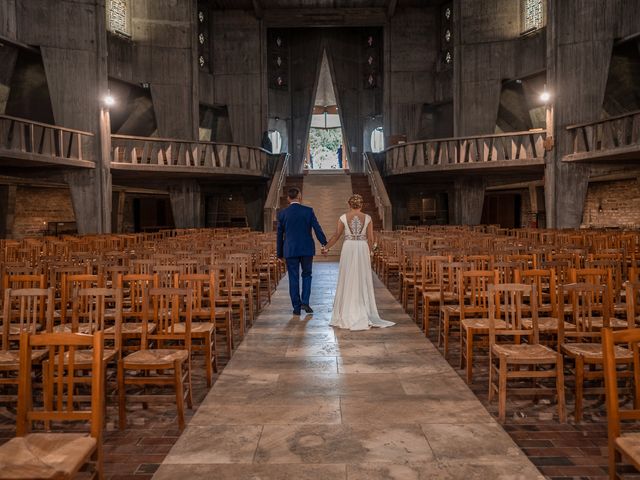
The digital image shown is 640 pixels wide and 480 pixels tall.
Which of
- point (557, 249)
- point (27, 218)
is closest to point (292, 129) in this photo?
point (27, 218)

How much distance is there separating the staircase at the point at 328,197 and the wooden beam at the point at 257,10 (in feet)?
27.2

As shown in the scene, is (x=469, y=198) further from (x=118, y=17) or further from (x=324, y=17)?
(x=118, y=17)

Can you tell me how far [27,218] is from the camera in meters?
20.8

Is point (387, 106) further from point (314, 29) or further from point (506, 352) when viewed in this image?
point (506, 352)

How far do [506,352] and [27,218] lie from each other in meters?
20.6

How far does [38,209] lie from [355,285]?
17.9 meters

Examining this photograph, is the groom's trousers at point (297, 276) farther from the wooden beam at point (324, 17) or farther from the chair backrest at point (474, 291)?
the wooden beam at point (324, 17)

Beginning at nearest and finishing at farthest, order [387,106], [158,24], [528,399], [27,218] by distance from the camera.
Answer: [528,399]
[27,218]
[158,24]
[387,106]

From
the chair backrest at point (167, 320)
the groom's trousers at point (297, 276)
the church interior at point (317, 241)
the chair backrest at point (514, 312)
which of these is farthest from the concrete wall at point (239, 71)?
the chair backrest at point (514, 312)

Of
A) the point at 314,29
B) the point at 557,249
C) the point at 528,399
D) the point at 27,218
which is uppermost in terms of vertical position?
the point at 314,29

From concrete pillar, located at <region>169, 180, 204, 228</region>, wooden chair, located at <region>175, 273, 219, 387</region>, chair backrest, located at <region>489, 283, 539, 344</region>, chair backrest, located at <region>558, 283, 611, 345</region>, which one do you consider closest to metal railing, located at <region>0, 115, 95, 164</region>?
concrete pillar, located at <region>169, 180, 204, 228</region>

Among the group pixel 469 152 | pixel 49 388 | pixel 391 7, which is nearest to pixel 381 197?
pixel 469 152

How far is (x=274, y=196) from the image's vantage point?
20.1 meters

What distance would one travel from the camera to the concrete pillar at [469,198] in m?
23.1
